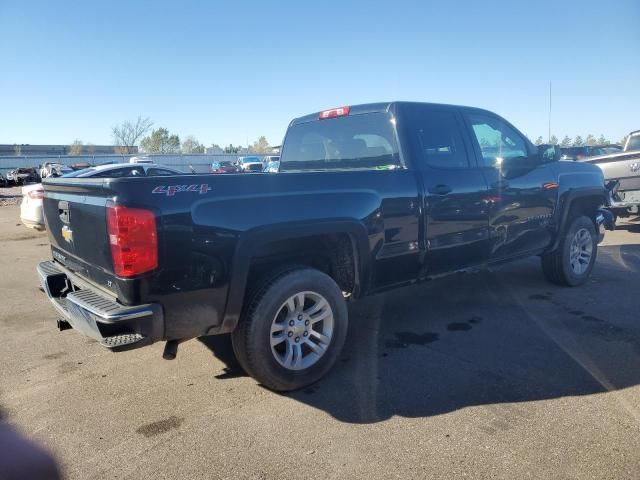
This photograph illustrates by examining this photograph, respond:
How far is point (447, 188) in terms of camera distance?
13.8 ft

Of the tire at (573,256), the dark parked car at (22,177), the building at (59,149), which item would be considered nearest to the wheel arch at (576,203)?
the tire at (573,256)

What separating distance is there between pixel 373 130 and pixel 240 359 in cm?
233

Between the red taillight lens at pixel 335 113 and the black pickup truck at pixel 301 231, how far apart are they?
0.05ft

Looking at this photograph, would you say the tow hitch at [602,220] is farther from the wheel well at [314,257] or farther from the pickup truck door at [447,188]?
the wheel well at [314,257]

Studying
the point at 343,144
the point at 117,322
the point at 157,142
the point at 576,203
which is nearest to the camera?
the point at 117,322

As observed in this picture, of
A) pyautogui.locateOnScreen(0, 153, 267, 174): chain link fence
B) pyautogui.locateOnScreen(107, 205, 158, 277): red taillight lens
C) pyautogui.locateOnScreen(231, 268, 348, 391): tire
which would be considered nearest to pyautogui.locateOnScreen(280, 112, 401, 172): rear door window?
pyautogui.locateOnScreen(231, 268, 348, 391): tire

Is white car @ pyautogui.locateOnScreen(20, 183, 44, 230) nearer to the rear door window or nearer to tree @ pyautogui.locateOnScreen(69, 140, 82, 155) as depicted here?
the rear door window

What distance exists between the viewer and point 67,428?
2994 millimetres

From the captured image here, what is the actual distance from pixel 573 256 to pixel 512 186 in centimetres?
169

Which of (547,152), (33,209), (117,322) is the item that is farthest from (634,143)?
(33,209)

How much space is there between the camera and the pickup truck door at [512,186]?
4742 mm

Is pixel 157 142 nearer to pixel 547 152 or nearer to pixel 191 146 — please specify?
pixel 191 146

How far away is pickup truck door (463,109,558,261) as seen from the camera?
4742mm

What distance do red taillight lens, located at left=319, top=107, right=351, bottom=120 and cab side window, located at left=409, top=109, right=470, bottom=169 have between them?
2.26 ft
